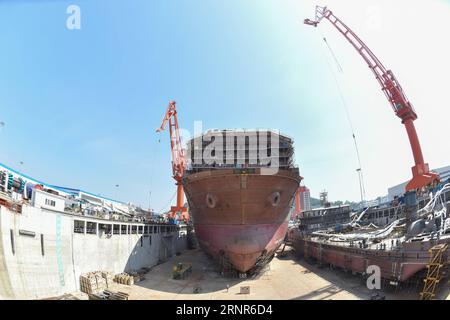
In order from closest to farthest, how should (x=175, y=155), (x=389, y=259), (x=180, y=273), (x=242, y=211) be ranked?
1. (x=389, y=259)
2. (x=242, y=211)
3. (x=180, y=273)
4. (x=175, y=155)

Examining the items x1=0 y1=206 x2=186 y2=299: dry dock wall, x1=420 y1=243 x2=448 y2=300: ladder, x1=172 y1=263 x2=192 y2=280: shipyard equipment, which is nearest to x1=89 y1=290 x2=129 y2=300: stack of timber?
x1=0 y1=206 x2=186 y2=299: dry dock wall

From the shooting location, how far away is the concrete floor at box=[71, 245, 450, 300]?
1488 centimetres

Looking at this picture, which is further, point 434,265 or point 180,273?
point 180,273

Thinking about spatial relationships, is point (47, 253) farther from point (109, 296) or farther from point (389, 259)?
point (389, 259)

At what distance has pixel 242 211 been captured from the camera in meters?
18.5

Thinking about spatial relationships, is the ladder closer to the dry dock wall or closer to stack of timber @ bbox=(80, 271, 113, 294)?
stack of timber @ bbox=(80, 271, 113, 294)

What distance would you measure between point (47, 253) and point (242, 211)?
44.0 ft

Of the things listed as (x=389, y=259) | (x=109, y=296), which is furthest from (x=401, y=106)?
(x=109, y=296)

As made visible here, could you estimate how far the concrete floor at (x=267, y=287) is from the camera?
48.8 ft

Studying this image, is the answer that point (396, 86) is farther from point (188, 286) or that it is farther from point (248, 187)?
point (188, 286)

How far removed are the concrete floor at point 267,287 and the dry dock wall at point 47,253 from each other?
6.98 ft

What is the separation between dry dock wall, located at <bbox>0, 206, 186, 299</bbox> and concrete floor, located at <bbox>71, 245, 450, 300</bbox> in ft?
6.98

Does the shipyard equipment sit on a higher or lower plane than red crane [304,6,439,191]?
lower
